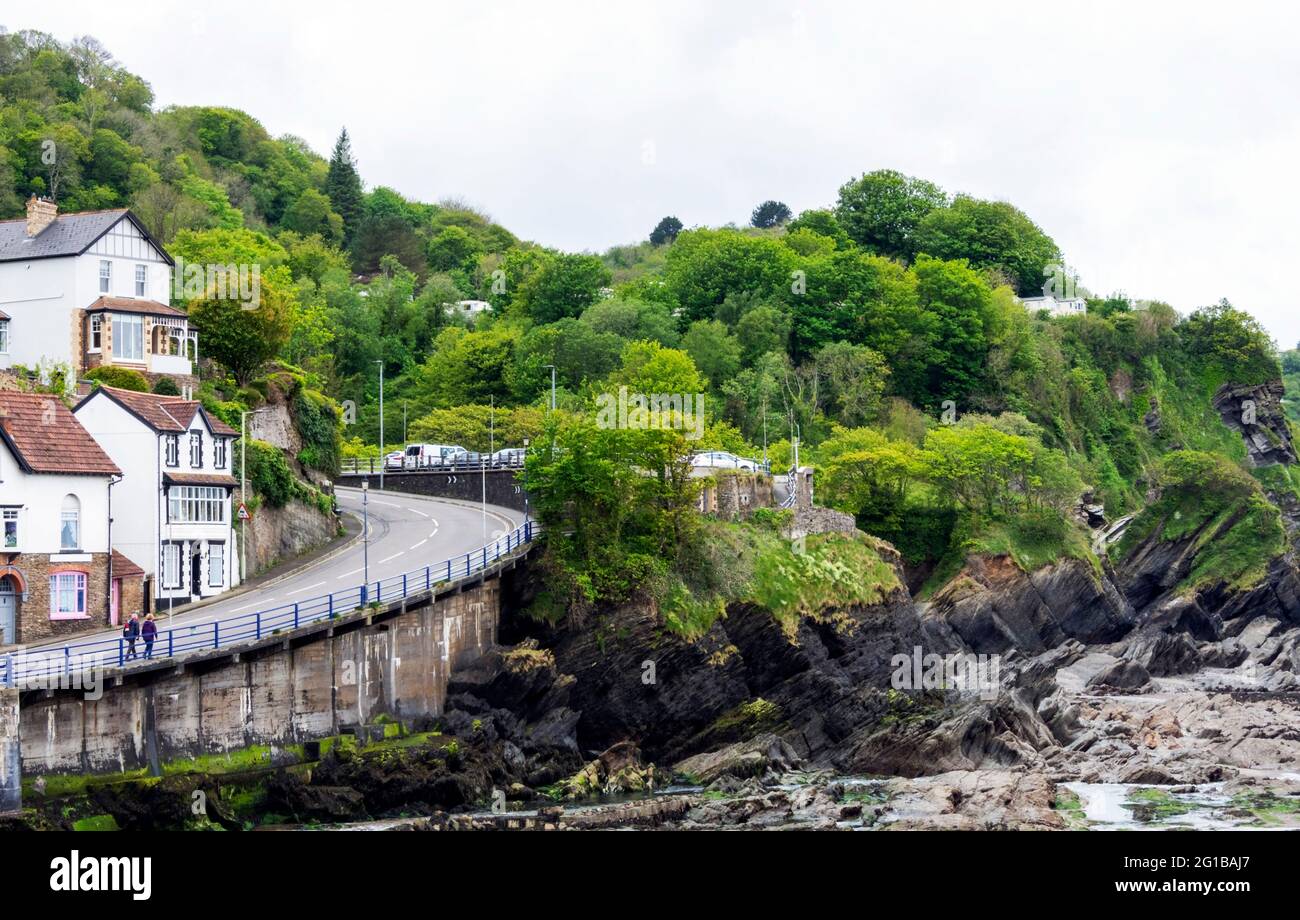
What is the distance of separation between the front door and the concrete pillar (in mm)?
7579

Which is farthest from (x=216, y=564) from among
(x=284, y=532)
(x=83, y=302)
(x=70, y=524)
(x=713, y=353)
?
(x=713, y=353)

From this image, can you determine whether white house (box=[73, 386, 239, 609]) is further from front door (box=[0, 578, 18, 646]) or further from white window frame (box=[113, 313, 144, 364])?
white window frame (box=[113, 313, 144, 364])

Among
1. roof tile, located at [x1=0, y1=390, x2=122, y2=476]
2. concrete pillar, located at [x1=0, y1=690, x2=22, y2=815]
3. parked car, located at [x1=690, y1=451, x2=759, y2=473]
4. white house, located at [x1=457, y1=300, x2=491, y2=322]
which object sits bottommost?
concrete pillar, located at [x1=0, y1=690, x2=22, y2=815]

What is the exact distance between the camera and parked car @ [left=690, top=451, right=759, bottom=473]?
77000 millimetres

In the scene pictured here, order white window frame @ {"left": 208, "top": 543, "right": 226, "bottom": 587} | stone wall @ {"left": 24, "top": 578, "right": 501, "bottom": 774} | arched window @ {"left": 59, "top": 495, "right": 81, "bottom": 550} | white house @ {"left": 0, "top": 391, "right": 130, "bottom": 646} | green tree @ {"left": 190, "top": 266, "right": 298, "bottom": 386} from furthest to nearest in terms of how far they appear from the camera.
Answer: green tree @ {"left": 190, "top": 266, "right": 298, "bottom": 386} < white window frame @ {"left": 208, "top": 543, "right": 226, "bottom": 587} < arched window @ {"left": 59, "top": 495, "right": 81, "bottom": 550} < white house @ {"left": 0, "top": 391, "right": 130, "bottom": 646} < stone wall @ {"left": 24, "top": 578, "right": 501, "bottom": 774}

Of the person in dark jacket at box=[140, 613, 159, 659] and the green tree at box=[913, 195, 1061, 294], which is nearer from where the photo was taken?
the person in dark jacket at box=[140, 613, 159, 659]

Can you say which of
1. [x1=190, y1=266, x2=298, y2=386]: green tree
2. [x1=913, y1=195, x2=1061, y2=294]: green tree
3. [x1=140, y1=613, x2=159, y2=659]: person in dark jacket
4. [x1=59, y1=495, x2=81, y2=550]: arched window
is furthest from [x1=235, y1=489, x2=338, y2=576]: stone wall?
[x1=913, y1=195, x2=1061, y2=294]: green tree

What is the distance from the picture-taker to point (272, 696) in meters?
51.8

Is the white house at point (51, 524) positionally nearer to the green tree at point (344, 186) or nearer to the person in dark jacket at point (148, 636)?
the person in dark jacket at point (148, 636)

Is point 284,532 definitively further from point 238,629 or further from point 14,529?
point 14,529

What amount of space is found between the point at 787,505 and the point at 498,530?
44.3 feet

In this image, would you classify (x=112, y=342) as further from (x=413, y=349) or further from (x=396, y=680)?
(x=413, y=349)

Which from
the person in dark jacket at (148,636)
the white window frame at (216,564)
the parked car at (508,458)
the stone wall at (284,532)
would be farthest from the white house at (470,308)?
the person in dark jacket at (148,636)
